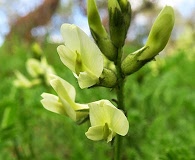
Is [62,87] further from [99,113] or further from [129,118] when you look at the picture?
[129,118]

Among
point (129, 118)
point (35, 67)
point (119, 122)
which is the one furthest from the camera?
point (35, 67)

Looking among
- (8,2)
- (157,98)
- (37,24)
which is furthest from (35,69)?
(8,2)

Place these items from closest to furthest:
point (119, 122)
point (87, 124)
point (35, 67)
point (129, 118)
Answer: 1. point (119, 122)
2. point (129, 118)
3. point (87, 124)
4. point (35, 67)

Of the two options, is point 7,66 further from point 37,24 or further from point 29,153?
point 37,24

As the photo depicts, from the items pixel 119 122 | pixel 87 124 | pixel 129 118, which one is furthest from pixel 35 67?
pixel 119 122

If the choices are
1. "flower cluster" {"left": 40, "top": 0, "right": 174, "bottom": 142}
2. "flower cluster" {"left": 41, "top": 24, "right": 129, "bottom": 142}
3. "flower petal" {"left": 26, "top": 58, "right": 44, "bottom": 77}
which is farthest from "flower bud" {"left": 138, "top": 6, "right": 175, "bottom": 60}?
"flower petal" {"left": 26, "top": 58, "right": 44, "bottom": 77}
